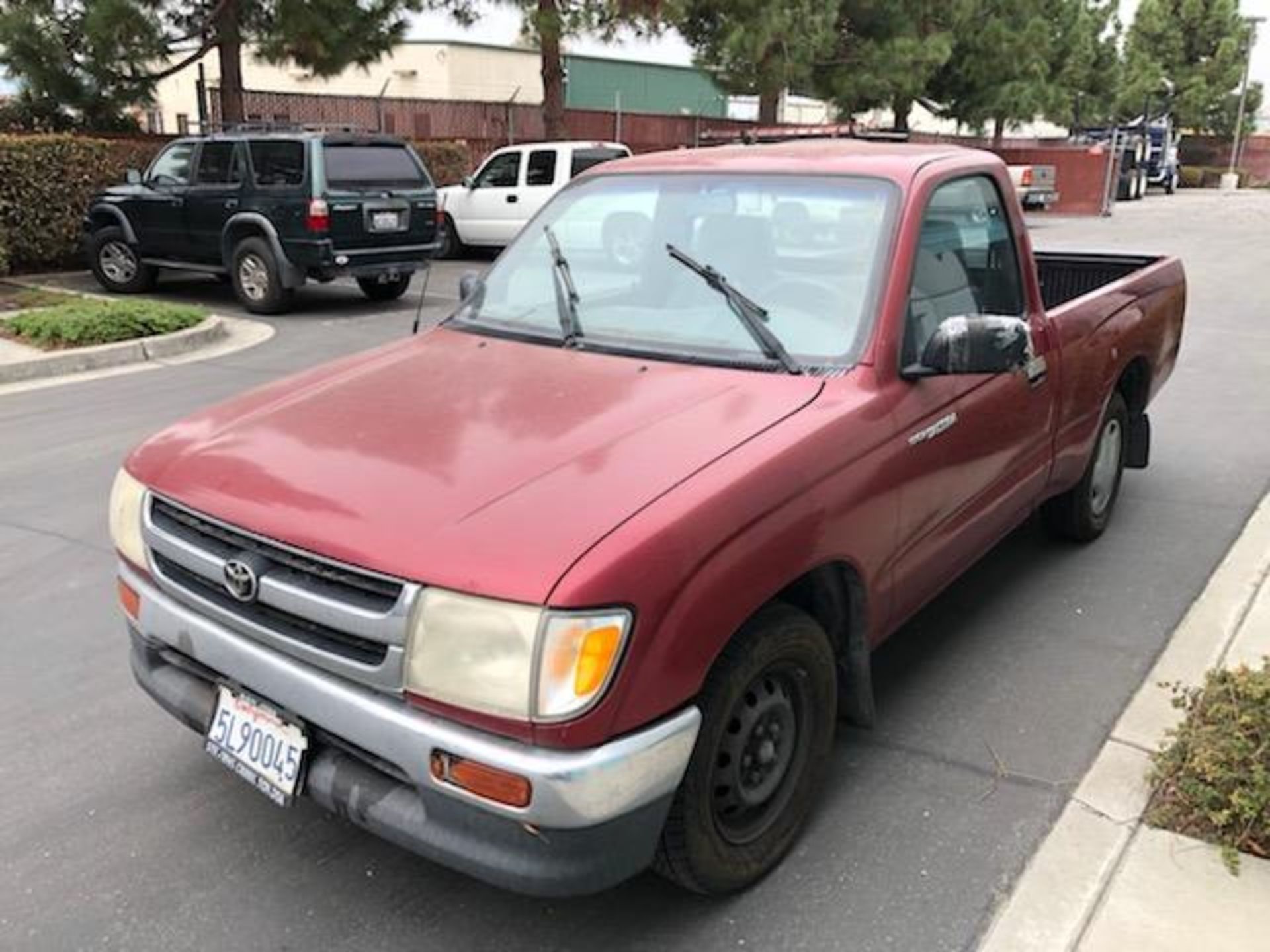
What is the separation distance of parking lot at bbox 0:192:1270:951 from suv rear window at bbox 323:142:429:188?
21.2ft

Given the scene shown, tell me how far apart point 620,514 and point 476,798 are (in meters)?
0.64

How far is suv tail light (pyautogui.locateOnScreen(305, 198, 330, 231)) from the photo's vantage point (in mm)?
11352

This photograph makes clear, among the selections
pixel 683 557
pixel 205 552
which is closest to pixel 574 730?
pixel 683 557

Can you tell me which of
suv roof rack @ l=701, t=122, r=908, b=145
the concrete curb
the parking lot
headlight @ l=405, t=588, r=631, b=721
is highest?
suv roof rack @ l=701, t=122, r=908, b=145

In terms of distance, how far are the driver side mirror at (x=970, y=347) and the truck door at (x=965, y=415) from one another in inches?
2.7

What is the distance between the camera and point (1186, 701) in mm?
3271

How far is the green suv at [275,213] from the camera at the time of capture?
11.5 m

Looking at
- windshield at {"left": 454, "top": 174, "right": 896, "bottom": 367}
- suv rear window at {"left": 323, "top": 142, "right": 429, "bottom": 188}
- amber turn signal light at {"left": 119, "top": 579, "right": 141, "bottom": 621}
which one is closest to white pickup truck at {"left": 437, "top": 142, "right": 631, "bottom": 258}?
suv rear window at {"left": 323, "top": 142, "right": 429, "bottom": 188}

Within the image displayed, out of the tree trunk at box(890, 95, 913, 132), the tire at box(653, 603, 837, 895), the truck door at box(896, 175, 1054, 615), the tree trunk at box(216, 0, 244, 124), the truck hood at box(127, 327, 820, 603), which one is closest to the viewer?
the truck hood at box(127, 327, 820, 603)

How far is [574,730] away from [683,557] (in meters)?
0.42

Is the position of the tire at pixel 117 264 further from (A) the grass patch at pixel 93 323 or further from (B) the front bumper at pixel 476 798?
(B) the front bumper at pixel 476 798

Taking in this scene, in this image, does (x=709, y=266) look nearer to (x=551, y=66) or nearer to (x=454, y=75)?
(x=551, y=66)

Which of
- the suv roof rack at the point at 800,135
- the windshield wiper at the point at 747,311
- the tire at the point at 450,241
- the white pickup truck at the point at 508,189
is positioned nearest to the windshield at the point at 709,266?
the windshield wiper at the point at 747,311

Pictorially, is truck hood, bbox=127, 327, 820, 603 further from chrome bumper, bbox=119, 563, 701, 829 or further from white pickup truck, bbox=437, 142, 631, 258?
white pickup truck, bbox=437, 142, 631, 258
